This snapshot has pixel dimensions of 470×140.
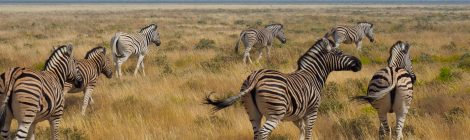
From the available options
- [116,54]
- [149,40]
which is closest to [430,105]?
[116,54]

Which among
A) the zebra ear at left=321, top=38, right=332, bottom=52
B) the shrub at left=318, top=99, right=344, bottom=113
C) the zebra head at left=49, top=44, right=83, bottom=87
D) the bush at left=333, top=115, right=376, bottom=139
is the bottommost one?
the shrub at left=318, top=99, right=344, bottom=113

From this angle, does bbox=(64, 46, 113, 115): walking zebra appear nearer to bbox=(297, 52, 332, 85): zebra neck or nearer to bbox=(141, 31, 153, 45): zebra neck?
bbox=(297, 52, 332, 85): zebra neck

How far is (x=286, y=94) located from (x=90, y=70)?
5.38 meters

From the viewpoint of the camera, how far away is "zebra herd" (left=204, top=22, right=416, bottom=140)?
6055mm

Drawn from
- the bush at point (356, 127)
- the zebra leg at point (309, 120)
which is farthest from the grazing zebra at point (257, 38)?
the zebra leg at point (309, 120)

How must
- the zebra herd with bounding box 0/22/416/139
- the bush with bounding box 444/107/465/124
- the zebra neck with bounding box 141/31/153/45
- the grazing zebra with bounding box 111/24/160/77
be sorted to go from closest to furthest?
the zebra herd with bounding box 0/22/416/139 → the bush with bounding box 444/107/465/124 → the grazing zebra with bounding box 111/24/160/77 → the zebra neck with bounding box 141/31/153/45

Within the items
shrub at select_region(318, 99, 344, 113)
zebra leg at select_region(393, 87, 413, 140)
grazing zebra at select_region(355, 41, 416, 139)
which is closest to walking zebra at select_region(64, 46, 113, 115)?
shrub at select_region(318, 99, 344, 113)

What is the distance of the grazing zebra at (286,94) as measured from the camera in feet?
19.8

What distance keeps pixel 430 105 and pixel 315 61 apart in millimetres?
3700

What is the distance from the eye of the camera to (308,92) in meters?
6.58

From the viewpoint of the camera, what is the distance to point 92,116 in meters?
9.44

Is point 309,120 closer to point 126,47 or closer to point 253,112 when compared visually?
point 253,112

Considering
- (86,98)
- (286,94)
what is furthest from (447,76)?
(86,98)

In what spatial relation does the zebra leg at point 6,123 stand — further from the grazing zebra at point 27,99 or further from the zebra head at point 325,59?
the zebra head at point 325,59
